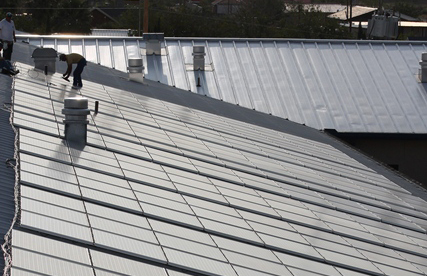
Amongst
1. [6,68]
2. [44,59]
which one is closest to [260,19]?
[44,59]

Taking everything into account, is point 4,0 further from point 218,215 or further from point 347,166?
point 218,215

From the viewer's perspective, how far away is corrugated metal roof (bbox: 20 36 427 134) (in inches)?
1277

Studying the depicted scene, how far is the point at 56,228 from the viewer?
38.1ft

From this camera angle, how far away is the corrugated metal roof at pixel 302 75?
32.4 meters

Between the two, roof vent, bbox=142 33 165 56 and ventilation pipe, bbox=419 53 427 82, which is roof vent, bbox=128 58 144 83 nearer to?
roof vent, bbox=142 33 165 56

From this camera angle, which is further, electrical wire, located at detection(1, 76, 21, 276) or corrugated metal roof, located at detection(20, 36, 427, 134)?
corrugated metal roof, located at detection(20, 36, 427, 134)

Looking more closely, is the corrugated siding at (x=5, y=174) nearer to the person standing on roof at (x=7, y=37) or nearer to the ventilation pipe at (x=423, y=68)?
the person standing on roof at (x=7, y=37)

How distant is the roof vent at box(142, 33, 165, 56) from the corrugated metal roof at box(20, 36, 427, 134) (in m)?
0.29

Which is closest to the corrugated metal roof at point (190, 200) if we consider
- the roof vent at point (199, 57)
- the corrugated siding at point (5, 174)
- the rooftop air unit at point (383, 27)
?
the corrugated siding at point (5, 174)

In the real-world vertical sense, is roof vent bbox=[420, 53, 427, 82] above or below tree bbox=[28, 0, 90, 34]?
above

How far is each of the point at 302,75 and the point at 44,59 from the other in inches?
466

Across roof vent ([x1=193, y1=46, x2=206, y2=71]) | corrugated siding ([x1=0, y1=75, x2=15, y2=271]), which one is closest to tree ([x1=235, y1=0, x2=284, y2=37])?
roof vent ([x1=193, y1=46, x2=206, y2=71])

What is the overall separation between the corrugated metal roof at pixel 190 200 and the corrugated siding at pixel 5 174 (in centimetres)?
19

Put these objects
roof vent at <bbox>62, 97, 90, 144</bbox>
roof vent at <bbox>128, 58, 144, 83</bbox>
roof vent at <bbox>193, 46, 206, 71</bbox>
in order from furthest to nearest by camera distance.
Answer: roof vent at <bbox>193, 46, 206, 71</bbox>, roof vent at <bbox>128, 58, 144, 83</bbox>, roof vent at <bbox>62, 97, 90, 144</bbox>
